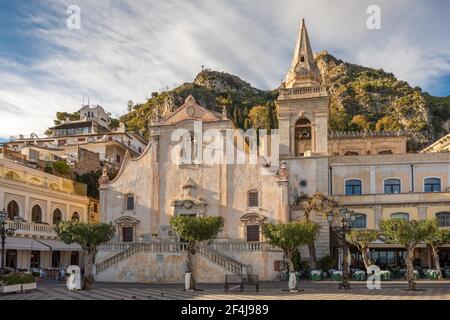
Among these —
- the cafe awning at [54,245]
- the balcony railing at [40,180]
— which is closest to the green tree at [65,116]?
the balcony railing at [40,180]

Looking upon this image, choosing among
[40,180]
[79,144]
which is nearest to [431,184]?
[40,180]

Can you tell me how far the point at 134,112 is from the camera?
131 meters

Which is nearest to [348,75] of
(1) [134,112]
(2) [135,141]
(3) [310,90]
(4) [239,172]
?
(1) [134,112]

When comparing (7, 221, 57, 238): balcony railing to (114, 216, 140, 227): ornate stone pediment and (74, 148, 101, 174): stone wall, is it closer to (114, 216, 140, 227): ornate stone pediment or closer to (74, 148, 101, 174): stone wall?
(114, 216, 140, 227): ornate stone pediment

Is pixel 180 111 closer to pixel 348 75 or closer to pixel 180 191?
pixel 180 191

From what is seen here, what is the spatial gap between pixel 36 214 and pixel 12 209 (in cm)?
396

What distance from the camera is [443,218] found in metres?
48.7

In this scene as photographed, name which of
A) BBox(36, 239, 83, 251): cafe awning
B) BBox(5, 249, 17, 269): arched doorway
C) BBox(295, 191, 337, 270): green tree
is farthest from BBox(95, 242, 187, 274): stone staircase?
BBox(295, 191, 337, 270): green tree

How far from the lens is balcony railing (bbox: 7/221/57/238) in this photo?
45941 millimetres

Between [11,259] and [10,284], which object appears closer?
[10,284]

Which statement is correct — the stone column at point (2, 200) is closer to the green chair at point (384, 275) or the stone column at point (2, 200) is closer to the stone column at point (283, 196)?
the stone column at point (283, 196)

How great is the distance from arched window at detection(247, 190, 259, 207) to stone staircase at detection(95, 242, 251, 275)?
6.30m

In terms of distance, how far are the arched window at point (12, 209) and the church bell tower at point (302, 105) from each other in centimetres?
2402

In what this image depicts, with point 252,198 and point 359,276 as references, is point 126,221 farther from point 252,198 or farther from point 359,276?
point 359,276
